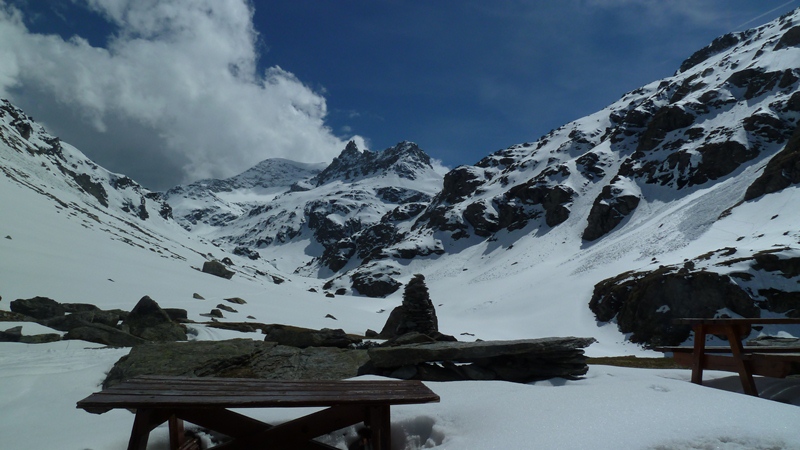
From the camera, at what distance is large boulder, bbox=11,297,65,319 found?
55.5ft

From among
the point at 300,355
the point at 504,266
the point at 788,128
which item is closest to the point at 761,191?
the point at 788,128

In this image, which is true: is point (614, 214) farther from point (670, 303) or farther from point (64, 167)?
point (64, 167)

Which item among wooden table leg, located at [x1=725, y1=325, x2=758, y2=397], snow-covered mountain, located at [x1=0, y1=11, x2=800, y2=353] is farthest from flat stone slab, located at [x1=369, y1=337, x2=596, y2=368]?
snow-covered mountain, located at [x1=0, y1=11, x2=800, y2=353]

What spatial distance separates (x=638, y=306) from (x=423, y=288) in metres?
18.4

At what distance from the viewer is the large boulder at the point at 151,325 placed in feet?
49.4

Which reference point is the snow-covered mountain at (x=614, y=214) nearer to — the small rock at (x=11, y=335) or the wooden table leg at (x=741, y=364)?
the small rock at (x=11, y=335)

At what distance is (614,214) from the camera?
70000mm

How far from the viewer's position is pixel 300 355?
10023mm

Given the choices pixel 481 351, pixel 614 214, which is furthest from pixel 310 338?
pixel 614 214

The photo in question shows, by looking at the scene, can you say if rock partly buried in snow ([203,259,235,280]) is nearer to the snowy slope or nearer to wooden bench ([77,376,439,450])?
the snowy slope

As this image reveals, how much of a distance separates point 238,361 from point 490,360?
526 cm

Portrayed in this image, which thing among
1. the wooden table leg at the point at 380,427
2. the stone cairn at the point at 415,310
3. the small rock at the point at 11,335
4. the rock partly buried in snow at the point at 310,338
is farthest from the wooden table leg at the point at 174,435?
the stone cairn at the point at 415,310

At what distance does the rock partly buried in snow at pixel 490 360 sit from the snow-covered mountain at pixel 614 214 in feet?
70.8

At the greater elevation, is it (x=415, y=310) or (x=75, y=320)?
(x=415, y=310)
